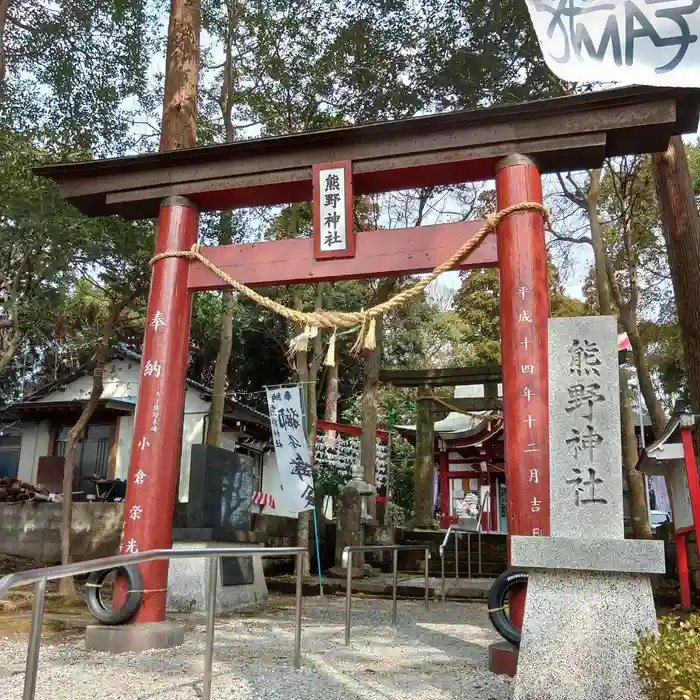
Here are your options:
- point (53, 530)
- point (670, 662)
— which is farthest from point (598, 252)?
point (53, 530)

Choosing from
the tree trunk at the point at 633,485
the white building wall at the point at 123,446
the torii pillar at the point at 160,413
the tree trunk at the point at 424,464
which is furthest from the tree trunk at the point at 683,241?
the white building wall at the point at 123,446

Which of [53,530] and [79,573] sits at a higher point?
[79,573]

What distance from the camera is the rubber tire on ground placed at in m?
5.54

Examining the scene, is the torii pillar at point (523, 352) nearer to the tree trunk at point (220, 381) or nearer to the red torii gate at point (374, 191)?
the red torii gate at point (374, 191)

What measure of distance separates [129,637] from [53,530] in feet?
33.1

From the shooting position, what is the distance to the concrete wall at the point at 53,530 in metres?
13.9

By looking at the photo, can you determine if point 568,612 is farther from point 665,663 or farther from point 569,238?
point 569,238

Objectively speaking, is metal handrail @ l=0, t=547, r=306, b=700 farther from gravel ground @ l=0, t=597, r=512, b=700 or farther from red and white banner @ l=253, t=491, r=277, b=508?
red and white banner @ l=253, t=491, r=277, b=508

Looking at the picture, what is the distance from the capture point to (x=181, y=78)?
928cm

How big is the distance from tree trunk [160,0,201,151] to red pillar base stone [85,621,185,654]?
5.81 m

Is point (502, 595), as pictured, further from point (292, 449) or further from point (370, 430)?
point (370, 430)

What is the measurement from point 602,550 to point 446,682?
1.66 metres

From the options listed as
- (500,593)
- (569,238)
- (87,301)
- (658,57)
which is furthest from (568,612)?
(87,301)

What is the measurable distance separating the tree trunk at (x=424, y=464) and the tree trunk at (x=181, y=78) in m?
9.95
